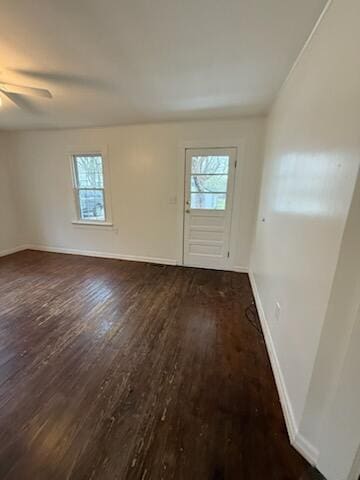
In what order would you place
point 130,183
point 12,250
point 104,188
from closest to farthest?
point 130,183 < point 104,188 < point 12,250

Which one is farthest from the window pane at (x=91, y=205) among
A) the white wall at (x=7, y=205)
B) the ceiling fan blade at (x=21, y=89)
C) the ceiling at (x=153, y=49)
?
the ceiling fan blade at (x=21, y=89)

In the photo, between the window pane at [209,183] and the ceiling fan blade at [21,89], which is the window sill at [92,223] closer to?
the window pane at [209,183]

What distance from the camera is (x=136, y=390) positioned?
1.52m

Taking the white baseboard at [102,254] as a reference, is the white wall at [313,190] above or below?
above

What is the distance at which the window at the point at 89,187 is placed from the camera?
4016mm

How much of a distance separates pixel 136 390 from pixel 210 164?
3.04 m

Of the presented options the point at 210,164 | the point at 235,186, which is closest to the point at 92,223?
the point at 210,164

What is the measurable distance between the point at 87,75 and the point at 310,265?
7.83 feet

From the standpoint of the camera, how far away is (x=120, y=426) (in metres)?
1.29

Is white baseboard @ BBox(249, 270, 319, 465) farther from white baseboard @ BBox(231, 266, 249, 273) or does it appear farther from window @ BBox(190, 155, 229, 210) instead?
window @ BBox(190, 155, 229, 210)

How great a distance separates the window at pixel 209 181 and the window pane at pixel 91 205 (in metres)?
1.81

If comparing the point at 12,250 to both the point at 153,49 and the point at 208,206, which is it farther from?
the point at 153,49

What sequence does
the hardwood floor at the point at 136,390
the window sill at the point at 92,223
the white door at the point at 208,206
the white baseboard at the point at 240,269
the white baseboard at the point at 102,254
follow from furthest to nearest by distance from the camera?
the window sill at the point at 92,223
the white baseboard at the point at 102,254
the white baseboard at the point at 240,269
the white door at the point at 208,206
the hardwood floor at the point at 136,390

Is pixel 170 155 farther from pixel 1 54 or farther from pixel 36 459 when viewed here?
pixel 36 459
